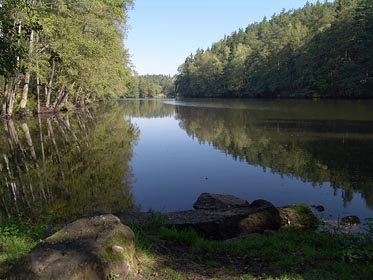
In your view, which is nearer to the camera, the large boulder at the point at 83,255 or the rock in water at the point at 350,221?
the large boulder at the point at 83,255

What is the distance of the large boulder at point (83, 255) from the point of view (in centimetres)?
464

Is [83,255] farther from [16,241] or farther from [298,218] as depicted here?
[298,218]

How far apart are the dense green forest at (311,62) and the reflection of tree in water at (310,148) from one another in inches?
1756

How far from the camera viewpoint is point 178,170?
16.2m

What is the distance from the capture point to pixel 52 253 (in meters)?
4.94

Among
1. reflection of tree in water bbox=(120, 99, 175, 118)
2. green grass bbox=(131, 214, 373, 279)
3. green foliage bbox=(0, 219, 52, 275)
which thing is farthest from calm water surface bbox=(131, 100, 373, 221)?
reflection of tree in water bbox=(120, 99, 175, 118)

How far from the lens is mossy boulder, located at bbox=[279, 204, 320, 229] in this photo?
930cm

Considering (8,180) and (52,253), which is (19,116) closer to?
(8,180)

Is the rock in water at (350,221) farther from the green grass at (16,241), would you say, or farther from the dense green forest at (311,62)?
the dense green forest at (311,62)

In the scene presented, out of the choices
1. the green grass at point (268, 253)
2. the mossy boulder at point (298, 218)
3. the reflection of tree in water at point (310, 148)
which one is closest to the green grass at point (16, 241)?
the green grass at point (268, 253)

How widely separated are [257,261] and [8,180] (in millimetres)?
10927

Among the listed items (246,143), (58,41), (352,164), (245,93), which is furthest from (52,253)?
(245,93)

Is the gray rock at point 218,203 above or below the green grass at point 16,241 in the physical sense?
below

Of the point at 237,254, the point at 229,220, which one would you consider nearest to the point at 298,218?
the point at 229,220
